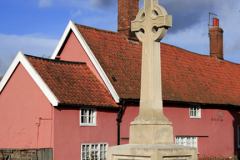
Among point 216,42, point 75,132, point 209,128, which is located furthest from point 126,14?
point 216,42

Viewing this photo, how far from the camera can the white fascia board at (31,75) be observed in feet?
56.6

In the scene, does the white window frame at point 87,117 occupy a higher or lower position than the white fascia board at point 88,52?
lower

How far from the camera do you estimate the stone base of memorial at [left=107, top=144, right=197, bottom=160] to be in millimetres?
8984

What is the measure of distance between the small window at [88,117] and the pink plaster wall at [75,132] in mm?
183

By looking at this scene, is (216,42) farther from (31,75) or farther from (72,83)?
(31,75)

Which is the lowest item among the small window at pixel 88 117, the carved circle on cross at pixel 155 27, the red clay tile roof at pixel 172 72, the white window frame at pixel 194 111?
the small window at pixel 88 117

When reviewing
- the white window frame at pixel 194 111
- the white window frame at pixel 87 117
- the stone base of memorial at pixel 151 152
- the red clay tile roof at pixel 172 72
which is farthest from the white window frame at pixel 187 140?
the stone base of memorial at pixel 151 152

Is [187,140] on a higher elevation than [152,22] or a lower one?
lower

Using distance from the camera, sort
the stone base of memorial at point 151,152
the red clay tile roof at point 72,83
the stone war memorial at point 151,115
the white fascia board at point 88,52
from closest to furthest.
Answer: the stone base of memorial at point 151,152, the stone war memorial at point 151,115, the red clay tile roof at point 72,83, the white fascia board at point 88,52

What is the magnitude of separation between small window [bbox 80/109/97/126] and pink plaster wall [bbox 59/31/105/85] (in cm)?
246

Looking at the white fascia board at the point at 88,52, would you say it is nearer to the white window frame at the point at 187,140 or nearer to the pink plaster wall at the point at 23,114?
the pink plaster wall at the point at 23,114

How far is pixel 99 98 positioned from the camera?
19156 mm

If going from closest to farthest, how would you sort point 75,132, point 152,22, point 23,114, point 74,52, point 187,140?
point 152,22, point 75,132, point 23,114, point 74,52, point 187,140

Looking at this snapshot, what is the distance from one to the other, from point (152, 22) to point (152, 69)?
1.21 meters
